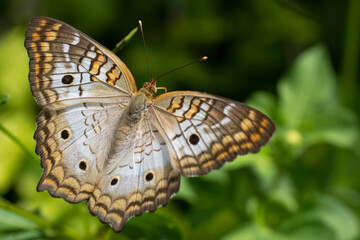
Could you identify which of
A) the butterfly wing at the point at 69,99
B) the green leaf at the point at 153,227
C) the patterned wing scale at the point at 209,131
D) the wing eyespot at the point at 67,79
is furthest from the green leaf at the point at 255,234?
the wing eyespot at the point at 67,79

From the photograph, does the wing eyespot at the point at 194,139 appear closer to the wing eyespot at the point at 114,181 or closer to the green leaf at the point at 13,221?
the wing eyespot at the point at 114,181

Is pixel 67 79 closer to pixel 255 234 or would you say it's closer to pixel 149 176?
pixel 149 176

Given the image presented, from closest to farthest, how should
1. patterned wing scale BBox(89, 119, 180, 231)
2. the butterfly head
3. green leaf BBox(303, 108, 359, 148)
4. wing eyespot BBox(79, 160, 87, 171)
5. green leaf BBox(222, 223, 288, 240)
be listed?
patterned wing scale BBox(89, 119, 180, 231) → wing eyespot BBox(79, 160, 87, 171) → the butterfly head → green leaf BBox(222, 223, 288, 240) → green leaf BBox(303, 108, 359, 148)

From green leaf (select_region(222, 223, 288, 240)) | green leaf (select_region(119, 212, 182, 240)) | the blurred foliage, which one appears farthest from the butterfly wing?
green leaf (select_region(222, 223, 288, 240))

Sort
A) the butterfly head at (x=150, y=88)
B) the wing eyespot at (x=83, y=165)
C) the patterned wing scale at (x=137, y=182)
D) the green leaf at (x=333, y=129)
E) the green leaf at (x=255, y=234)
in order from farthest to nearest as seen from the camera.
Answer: the green leaf at (x=333, y=129) < the green leaf at (x=255, y=234) < the butterfly head at (x=150, y=88) < the wing eyespot at (x=83, y=165) < the patterned wing scale at (x=137, y=182)

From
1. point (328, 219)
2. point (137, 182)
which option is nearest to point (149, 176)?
point (137, 182)

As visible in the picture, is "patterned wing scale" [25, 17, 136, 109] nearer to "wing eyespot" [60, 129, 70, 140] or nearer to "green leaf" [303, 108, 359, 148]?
"wing eyespot" [60, 129, 70, 140]

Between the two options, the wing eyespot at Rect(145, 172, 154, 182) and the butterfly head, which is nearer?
the wing eyespot at Rect(145, 172, 154, 182)
